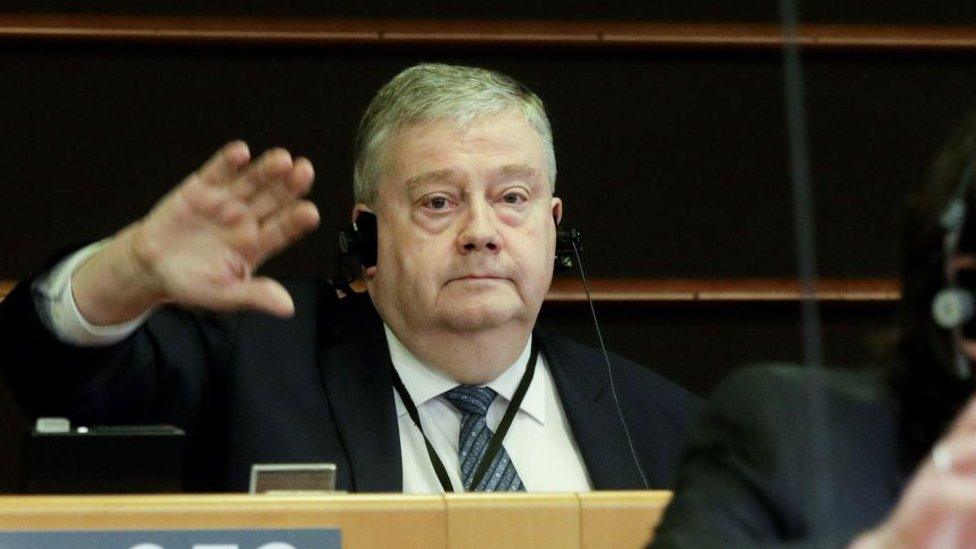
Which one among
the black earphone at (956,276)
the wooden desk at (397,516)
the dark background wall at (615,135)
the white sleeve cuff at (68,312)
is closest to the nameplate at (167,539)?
the wooden desk at (397,516)

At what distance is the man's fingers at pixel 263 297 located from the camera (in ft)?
4.62

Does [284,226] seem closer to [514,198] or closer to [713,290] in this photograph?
[514,198]

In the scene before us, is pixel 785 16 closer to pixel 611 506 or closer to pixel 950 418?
pixel 950 418

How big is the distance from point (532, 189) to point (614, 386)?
10.7 inches

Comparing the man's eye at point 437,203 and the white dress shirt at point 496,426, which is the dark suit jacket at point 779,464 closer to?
the white dress shirt at point 496,426

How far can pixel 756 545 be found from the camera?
87 centimetres

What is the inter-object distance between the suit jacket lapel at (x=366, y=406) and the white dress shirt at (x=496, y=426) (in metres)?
0.03

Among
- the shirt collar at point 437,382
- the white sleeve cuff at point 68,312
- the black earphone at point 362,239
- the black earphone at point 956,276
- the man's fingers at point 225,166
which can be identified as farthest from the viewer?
the black earphone at point 362,239

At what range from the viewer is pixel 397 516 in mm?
1304

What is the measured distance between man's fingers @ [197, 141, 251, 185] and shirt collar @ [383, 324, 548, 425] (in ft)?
1.82

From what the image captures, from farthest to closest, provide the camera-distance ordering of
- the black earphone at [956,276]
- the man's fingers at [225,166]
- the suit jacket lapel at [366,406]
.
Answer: the suit jacket lapel at [366,406] → the man's fingers at [225,166] → the black earphone at [956,276]

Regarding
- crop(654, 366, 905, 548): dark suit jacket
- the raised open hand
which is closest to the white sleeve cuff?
the raised open hand

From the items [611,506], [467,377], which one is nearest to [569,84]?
[467,377]

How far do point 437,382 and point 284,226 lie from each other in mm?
532
